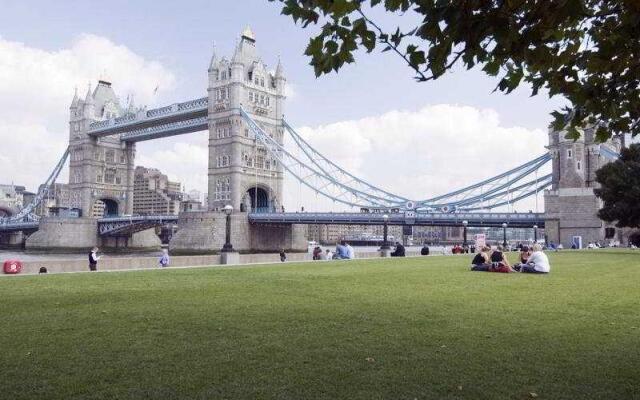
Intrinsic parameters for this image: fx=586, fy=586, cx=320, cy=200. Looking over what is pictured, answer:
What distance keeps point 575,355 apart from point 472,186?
195 feet

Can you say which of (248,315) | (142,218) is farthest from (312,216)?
(248,315)

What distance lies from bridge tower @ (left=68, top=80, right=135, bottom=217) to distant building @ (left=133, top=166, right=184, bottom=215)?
6114cm

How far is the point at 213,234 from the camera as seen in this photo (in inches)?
2459

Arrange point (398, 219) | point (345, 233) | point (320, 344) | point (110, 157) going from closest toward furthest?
point (320, 344)
point (398, 219)
point (110, 157)
point (345, 233)

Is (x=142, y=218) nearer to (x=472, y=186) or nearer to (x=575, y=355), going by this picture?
(x=472, y=186)

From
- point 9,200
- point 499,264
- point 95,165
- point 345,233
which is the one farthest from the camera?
point 9,200

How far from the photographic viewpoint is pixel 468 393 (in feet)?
14.1

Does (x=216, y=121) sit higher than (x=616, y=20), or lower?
higher

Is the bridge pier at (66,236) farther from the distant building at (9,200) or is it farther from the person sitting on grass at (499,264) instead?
the person sitting on grass at (499,264)

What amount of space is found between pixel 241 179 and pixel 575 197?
3979cm

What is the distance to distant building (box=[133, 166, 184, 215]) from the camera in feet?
534

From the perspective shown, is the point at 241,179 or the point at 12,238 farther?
the point at 12,238

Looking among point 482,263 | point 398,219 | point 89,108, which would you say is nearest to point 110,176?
point 89,108

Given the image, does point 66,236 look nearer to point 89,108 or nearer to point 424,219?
point 89,108
